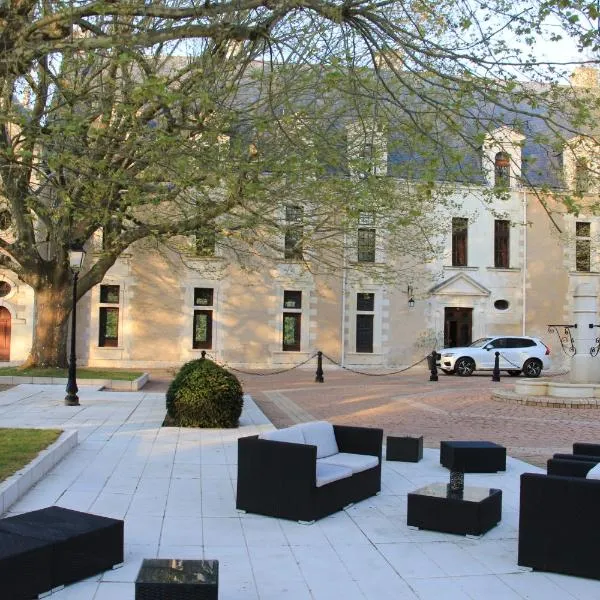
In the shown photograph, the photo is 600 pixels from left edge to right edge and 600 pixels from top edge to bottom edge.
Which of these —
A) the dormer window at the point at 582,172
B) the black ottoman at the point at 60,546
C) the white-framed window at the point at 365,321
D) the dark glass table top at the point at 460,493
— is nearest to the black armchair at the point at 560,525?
the dark glass table top at the point at 460,493

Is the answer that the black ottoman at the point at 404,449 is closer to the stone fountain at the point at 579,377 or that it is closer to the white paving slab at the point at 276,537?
the white paving slab at the point at 276,537

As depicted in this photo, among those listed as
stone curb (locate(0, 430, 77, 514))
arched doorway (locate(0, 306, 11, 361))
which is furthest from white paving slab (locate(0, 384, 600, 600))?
arched doorway (locate(0, 306, 11, 361))

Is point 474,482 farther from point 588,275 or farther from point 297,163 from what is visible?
point 588,275

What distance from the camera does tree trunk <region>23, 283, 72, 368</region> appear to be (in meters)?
21.3

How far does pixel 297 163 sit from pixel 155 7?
414 cm

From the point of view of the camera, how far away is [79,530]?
191 inches

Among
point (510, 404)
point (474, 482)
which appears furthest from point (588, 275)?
point (474, 482)

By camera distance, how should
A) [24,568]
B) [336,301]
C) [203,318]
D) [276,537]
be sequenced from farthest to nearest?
1. [336,301]
2. [203,318]
3. [276,537]
4. [24,568]

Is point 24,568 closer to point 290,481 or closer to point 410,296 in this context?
point 290,481

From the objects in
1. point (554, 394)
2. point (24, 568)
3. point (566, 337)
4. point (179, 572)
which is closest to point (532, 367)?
point (566, 337)

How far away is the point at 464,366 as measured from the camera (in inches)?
1093

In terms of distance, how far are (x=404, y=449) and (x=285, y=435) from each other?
10.3 feet

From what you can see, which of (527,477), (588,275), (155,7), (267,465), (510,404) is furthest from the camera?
(588,275)

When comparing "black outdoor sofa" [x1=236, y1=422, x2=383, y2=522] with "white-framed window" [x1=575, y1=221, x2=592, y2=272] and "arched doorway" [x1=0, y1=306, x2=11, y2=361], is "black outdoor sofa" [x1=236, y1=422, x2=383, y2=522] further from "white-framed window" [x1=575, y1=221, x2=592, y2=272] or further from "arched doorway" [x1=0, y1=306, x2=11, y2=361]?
"white-framed window" [x1=575, y1=221, x2=592, y2=272]
